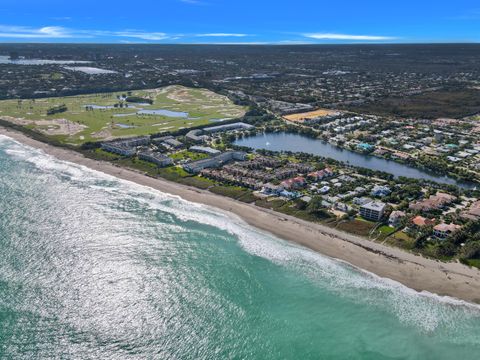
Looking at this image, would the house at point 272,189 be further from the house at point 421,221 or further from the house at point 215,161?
the house at point 421,221

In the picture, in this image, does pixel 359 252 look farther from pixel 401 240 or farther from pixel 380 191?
pixel 380 191

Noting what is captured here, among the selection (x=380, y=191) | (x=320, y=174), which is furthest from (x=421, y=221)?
(x=320, y=174)

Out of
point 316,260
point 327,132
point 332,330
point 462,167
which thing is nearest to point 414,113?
point 327,132

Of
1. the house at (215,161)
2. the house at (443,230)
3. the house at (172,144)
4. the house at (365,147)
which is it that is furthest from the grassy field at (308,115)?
the house at (443,230)

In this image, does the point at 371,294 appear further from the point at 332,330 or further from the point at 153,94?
the point at 153,94

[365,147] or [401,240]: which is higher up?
[401,240]

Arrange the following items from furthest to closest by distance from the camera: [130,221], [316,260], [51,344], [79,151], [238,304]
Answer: [79,151] → [130,221] → [316,260] → [238,304] → [51,344]
